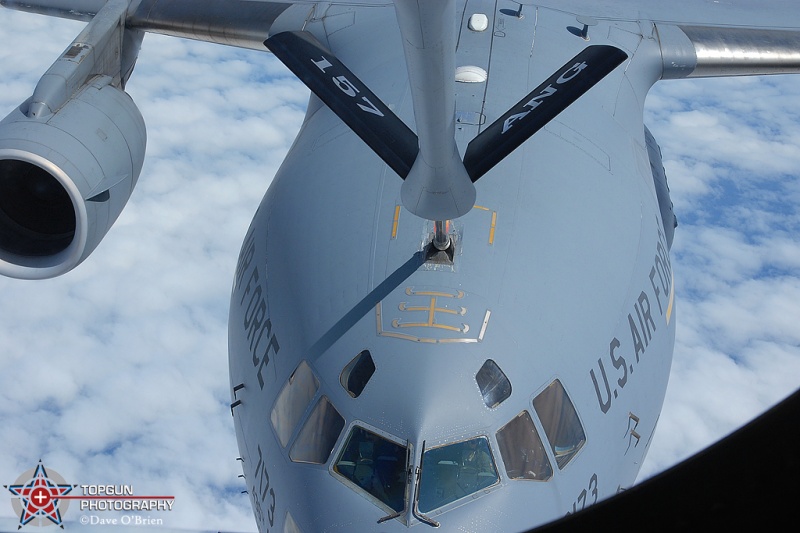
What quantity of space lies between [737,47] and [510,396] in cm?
739

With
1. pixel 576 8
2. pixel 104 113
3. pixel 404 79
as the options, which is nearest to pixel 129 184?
pixel 104 113

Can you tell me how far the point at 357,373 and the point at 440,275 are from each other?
1.06m

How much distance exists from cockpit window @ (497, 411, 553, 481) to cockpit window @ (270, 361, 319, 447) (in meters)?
1.57

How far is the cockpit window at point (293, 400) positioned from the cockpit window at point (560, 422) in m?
1.82

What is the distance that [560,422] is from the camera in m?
7.34

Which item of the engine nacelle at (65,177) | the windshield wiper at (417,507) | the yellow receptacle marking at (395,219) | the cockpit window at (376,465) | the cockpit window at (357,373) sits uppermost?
the engine nacelle at (65,177)

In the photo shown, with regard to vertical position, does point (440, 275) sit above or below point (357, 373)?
above

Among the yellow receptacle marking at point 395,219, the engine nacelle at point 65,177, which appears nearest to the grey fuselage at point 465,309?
the yellow receptacle marking at point 395,219

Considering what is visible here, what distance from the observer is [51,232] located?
436 inches

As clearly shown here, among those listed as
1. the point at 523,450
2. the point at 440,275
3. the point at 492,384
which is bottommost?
the point at 523,450

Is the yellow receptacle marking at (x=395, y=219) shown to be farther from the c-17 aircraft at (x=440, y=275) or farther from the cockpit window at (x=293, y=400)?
the cockpit window at (x=293, y=400)

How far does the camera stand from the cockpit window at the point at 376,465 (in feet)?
22.3

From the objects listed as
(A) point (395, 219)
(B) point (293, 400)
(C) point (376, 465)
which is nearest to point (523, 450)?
(C) point (376, 465)

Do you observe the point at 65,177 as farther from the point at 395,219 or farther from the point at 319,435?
the point at 319,435
